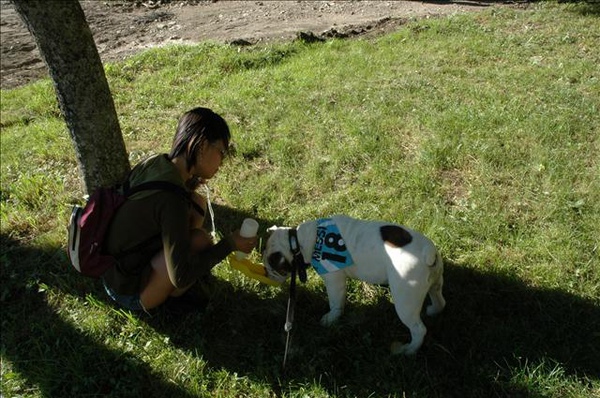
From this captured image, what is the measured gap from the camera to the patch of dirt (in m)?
8.53

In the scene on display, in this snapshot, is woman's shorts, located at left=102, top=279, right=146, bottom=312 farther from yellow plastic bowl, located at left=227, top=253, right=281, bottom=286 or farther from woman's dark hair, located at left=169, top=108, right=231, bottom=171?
woman's dark hair, located at left=169, top=108, right=231, bottom=171

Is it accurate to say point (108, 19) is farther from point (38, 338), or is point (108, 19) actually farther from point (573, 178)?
point (573, 178)

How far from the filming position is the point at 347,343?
3.04 metres

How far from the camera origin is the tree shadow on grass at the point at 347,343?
2783mm

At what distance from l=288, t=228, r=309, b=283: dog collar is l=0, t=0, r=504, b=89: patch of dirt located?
5.72 m

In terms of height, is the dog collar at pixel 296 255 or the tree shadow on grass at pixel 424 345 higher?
the dog collar at pixel 296 255

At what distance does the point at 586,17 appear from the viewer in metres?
7.56

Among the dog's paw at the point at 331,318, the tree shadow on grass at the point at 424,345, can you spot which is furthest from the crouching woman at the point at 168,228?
the dog's paw at the point at 331,318

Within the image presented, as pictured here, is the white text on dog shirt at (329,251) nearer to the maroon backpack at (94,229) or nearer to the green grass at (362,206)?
the green grass at (362,206)

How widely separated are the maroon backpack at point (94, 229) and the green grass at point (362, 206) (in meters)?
0.58

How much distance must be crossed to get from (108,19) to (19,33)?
1.80 meters

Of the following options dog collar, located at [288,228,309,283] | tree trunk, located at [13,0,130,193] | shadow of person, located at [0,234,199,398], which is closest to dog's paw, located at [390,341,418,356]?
dog collar, located at [288,228,309,283]

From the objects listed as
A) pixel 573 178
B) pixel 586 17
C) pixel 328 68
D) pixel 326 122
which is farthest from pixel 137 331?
pixel 586 17

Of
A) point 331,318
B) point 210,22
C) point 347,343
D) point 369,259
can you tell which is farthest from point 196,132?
point 210,22
